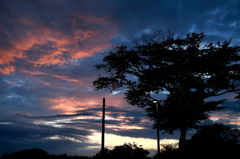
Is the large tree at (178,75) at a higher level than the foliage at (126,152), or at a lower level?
higher

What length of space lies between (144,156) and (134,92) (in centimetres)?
907

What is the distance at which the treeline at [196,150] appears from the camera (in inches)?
1182

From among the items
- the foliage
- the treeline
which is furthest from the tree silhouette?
the foliage

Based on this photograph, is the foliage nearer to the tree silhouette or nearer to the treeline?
the treeline

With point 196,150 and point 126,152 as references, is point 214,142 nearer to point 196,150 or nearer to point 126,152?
point 196,150

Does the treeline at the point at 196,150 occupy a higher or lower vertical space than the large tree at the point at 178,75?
lower

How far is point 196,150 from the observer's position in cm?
3123

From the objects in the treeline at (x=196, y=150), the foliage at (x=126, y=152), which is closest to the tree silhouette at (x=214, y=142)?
the treeline at (x=196, y=150)

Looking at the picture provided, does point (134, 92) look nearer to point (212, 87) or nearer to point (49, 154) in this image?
point (212, 87)

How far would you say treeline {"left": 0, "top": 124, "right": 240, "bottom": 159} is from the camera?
3003 cm

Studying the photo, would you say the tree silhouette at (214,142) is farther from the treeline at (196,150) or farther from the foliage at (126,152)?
the foliage at (126,152)

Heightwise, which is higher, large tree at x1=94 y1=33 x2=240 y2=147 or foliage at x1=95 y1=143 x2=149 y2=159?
large tree at x1=94 y1=33 x2=240 y2=147

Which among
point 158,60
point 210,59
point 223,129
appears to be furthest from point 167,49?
point 223,129

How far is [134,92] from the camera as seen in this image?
3825cm
